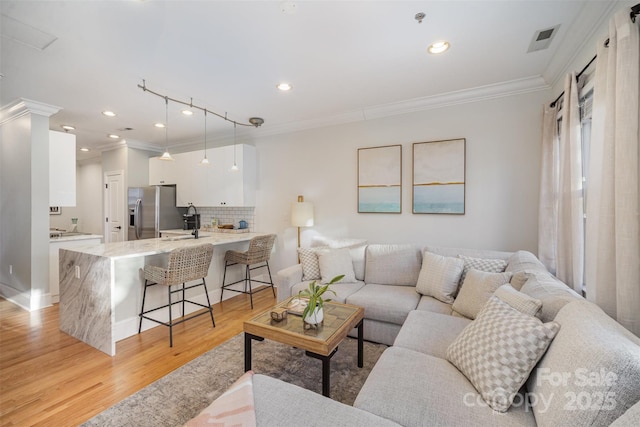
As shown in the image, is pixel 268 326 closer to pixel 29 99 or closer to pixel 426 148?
pixel 426 148

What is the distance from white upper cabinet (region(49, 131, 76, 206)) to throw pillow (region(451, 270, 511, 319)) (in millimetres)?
5046

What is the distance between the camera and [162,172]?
5.34 metres

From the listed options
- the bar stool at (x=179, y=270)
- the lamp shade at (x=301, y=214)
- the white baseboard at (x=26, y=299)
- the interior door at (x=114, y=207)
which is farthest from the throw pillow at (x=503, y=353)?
the interior door at (x=114, y=207)

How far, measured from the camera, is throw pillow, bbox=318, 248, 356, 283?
3.11 metres

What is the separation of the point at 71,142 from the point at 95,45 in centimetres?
248

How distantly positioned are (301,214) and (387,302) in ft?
5.98

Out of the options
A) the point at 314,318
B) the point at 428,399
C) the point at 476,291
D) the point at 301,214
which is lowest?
the point at 428,399

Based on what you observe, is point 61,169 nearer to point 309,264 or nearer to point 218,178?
point 218,178

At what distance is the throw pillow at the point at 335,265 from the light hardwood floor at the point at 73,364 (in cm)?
113

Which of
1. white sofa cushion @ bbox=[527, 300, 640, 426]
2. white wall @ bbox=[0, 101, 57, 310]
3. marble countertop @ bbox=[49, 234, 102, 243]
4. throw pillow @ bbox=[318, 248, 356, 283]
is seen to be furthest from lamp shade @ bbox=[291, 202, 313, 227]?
white wall @ bbox=[0, 101, 57, 310]

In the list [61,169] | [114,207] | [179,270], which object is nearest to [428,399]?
[179,270]

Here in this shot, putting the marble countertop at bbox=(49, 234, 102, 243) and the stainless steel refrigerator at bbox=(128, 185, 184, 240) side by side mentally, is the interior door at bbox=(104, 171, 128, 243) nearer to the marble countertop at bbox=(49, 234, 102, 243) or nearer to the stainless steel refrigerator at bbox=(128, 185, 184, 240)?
the stainless steel refrigerator at bbox=(128, 185, 184, 240)

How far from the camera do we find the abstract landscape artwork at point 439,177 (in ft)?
10.7

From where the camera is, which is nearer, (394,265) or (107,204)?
(394,265)
